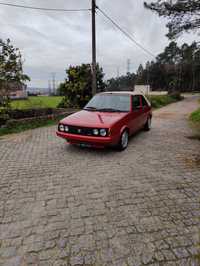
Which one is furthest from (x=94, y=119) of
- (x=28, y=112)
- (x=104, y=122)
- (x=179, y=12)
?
(x=179, y=12)

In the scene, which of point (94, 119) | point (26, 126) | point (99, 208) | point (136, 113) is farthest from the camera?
point (26, 126)

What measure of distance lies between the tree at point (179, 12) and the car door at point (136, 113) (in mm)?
4648

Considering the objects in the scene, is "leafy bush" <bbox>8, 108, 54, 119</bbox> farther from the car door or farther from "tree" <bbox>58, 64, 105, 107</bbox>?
the car door

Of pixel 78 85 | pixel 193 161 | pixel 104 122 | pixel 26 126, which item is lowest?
pixel 193 161

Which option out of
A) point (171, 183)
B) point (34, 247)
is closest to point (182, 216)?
point (171, 183)

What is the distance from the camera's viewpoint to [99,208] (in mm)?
2881

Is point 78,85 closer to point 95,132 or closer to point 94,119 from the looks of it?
point 94,119

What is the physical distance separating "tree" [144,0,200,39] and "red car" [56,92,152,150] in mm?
4967

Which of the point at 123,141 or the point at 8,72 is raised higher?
the point at 8,72

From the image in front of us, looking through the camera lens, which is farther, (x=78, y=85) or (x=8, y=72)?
(x=78, y=85)

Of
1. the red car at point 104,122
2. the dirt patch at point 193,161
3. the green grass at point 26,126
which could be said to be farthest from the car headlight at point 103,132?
the green grass at point 26,126

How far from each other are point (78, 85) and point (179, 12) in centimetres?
642

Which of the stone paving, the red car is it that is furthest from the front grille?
the stone paving

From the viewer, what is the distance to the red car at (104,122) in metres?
4.75
